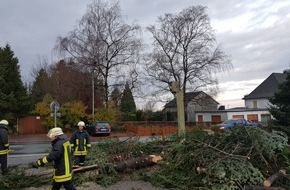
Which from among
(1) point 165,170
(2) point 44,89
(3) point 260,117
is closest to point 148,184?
(1) point 165,170

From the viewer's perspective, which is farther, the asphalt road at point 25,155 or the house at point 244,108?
the house at point 244,108

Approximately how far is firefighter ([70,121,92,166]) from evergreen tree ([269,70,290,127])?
11.7m

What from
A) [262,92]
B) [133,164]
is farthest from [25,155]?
[262,92]

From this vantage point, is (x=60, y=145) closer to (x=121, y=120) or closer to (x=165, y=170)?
(x=165, y=170)

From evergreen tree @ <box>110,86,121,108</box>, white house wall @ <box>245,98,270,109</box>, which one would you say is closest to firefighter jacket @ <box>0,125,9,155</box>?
evergreen tree @ <box>110,86,121,108</box>

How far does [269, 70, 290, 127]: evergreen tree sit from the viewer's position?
18438 millimetres

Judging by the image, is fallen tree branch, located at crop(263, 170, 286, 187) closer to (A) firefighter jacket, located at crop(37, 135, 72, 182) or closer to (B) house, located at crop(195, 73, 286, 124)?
(A) firefighter jacket, located at crop(37, 135, 72, 182)

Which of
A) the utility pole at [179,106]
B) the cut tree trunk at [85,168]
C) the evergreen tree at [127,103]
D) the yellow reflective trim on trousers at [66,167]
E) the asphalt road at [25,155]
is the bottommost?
the asphalt road at [25,155]

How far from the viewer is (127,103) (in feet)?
158

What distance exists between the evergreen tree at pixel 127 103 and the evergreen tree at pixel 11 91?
12873mm

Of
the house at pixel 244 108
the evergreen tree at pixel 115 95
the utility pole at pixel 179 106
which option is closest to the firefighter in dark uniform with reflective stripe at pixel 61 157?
the utility pole at pixel 179 106

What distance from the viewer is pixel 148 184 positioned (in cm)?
932

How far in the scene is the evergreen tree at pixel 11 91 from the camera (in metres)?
34.1

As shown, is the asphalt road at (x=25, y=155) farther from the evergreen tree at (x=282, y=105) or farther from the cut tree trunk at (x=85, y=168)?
the evergreen tree at (x=282, y=105)
